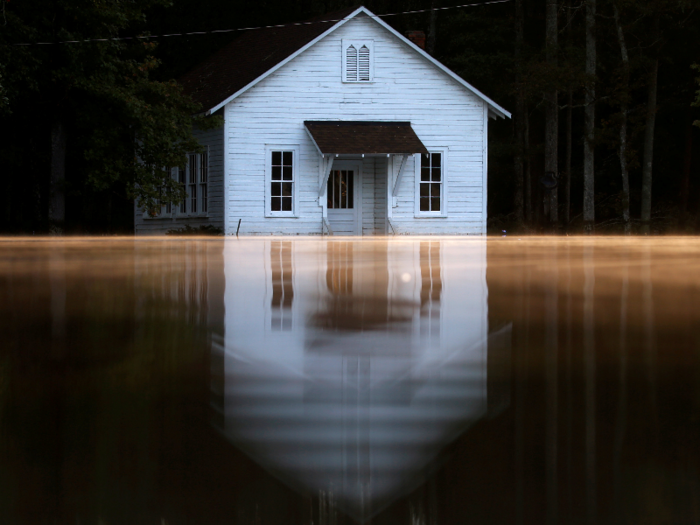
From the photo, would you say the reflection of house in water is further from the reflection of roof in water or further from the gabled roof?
the gabled roof

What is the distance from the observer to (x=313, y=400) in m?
4.23

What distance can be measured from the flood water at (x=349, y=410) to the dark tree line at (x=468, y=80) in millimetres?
20437

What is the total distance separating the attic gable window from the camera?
30.8m

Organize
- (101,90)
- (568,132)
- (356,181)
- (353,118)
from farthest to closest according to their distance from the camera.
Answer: (568,132), (356,181), (353,118), (101,90)

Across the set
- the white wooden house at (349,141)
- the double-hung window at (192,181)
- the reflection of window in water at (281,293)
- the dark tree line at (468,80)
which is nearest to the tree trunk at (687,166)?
the dark tree line at (468,80)

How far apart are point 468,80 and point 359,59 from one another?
1433 cm

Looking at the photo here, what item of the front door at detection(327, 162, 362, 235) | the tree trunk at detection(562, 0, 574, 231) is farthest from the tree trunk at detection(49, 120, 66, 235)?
the tree trunk at detection(562, 0, 574, 231)

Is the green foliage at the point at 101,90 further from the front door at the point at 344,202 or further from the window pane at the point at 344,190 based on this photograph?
the window pane at the point at 344,190

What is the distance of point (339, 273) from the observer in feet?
40.9

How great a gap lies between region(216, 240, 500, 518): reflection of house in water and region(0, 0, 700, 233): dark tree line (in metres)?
19.7

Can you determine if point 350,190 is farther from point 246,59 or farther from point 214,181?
point 246,59

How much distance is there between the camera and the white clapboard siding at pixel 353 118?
101 feet

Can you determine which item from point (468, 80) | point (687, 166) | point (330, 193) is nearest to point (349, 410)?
point (330, 193)

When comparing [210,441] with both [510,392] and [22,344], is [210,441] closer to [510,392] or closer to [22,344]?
[510,392]
